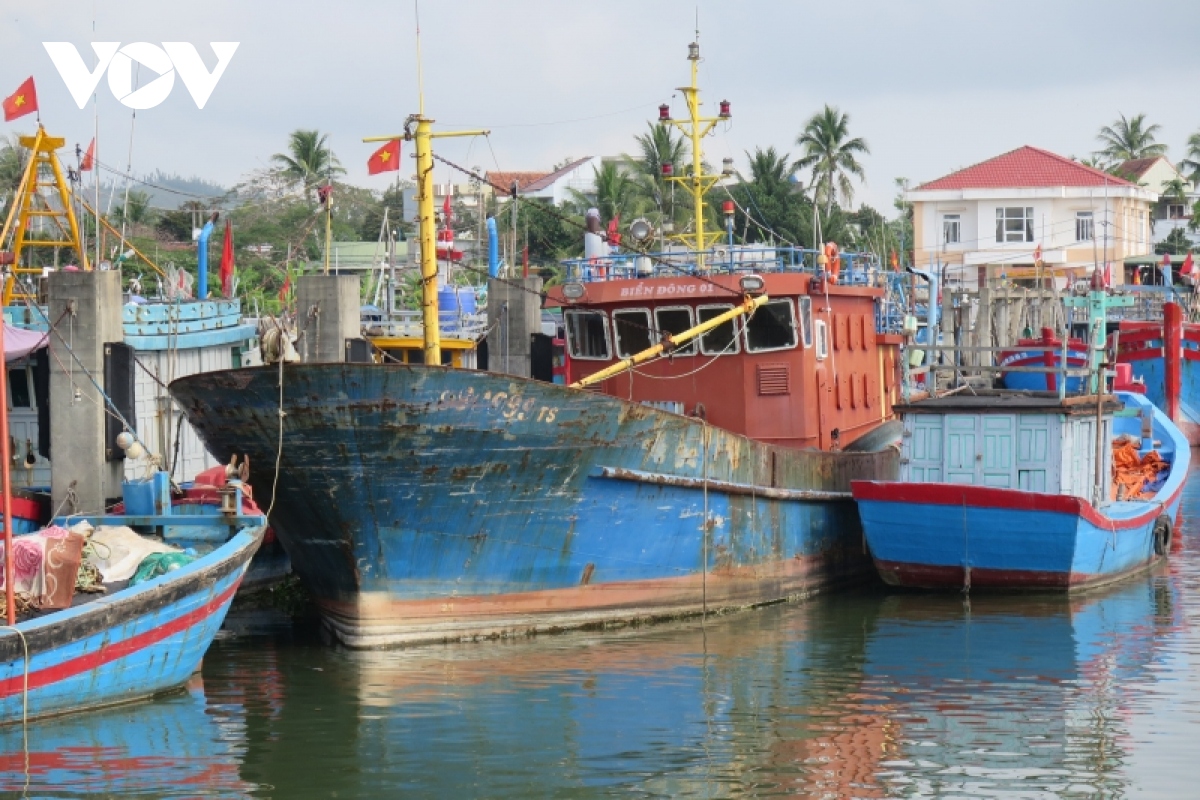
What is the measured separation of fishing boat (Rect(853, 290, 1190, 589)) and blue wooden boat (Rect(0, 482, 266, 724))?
296 inches

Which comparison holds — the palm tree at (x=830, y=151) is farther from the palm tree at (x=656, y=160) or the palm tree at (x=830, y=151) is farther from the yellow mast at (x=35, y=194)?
the yellow mast at (x=35, y=194)

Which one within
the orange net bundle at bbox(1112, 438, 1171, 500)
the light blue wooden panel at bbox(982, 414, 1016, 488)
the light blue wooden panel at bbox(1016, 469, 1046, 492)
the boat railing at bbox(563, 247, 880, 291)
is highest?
the boat railing at bbox(563, 247, 880, 291)

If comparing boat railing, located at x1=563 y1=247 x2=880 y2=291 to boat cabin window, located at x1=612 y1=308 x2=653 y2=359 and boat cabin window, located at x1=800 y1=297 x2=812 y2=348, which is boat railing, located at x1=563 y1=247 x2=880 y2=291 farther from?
boat cabin window, located at x1=800 y1=297 x2=812 y2=348

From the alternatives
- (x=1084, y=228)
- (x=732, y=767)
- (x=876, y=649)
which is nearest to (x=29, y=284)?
(x=876, y=649)

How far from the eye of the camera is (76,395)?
1708 cm

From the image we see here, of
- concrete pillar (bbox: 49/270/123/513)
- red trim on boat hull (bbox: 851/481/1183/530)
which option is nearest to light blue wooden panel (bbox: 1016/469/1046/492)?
red trim on boat hull (bbox: 851/481/1183/530)

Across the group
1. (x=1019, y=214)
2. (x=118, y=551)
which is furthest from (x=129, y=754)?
(x=1019, y=214)

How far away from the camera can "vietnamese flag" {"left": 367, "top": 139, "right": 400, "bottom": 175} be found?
56.5 feet

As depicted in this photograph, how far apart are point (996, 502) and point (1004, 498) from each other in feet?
0.32

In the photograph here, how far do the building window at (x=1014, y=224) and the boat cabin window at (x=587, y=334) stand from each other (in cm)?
4371

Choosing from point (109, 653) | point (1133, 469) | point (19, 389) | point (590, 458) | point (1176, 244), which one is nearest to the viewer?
point (109, 653)

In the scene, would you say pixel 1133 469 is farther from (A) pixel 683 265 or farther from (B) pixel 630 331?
(B) pixel 630 331

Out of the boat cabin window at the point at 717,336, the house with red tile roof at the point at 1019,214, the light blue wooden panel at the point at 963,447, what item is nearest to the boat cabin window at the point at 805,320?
the boat cabin window at the point at 717,336

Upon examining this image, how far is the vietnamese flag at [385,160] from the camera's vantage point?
17.2 metres
